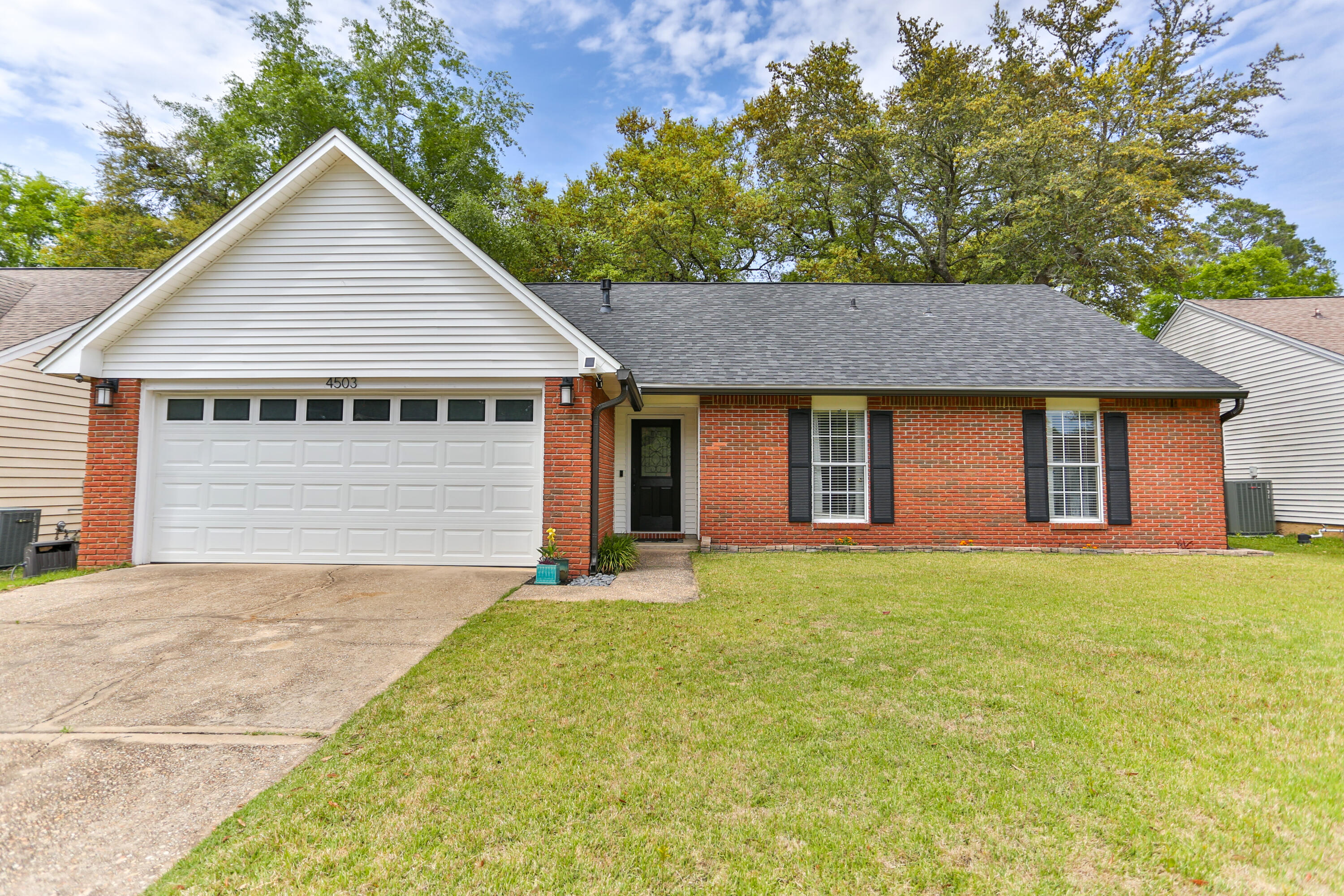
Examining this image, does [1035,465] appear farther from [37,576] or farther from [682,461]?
[37,576]

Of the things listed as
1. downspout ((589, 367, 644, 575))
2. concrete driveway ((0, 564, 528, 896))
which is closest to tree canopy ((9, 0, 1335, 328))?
downspout ((589, 367, 644, 575))

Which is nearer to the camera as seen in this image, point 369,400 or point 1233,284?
point 369,400

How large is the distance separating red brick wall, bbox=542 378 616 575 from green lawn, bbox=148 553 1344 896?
8.10 feet

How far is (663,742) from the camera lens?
2.95m

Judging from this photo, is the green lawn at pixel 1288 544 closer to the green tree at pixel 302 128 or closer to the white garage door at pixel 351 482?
the white garage door at pixel 351 482

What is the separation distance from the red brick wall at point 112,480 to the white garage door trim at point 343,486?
0.19 meters

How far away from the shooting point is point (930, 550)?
9.43 meters

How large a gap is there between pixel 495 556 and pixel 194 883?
596 centimetres

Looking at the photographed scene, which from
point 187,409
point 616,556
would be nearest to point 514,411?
point 616,556

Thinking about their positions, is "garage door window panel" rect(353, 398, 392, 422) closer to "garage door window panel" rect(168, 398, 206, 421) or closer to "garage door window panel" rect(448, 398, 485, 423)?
"garage door window panel" rect(448, 398, 485, 423)

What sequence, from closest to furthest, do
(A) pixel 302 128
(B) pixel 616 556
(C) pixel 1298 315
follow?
(B) pixel 616 556 < (C) pixel 1298 315 < (A) pixel 302 128

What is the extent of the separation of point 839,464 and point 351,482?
7.56 m

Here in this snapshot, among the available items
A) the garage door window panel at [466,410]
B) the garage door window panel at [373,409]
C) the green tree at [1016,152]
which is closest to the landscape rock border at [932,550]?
the garage door window panel at [466,410]

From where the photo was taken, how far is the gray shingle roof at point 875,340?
31.8ft
